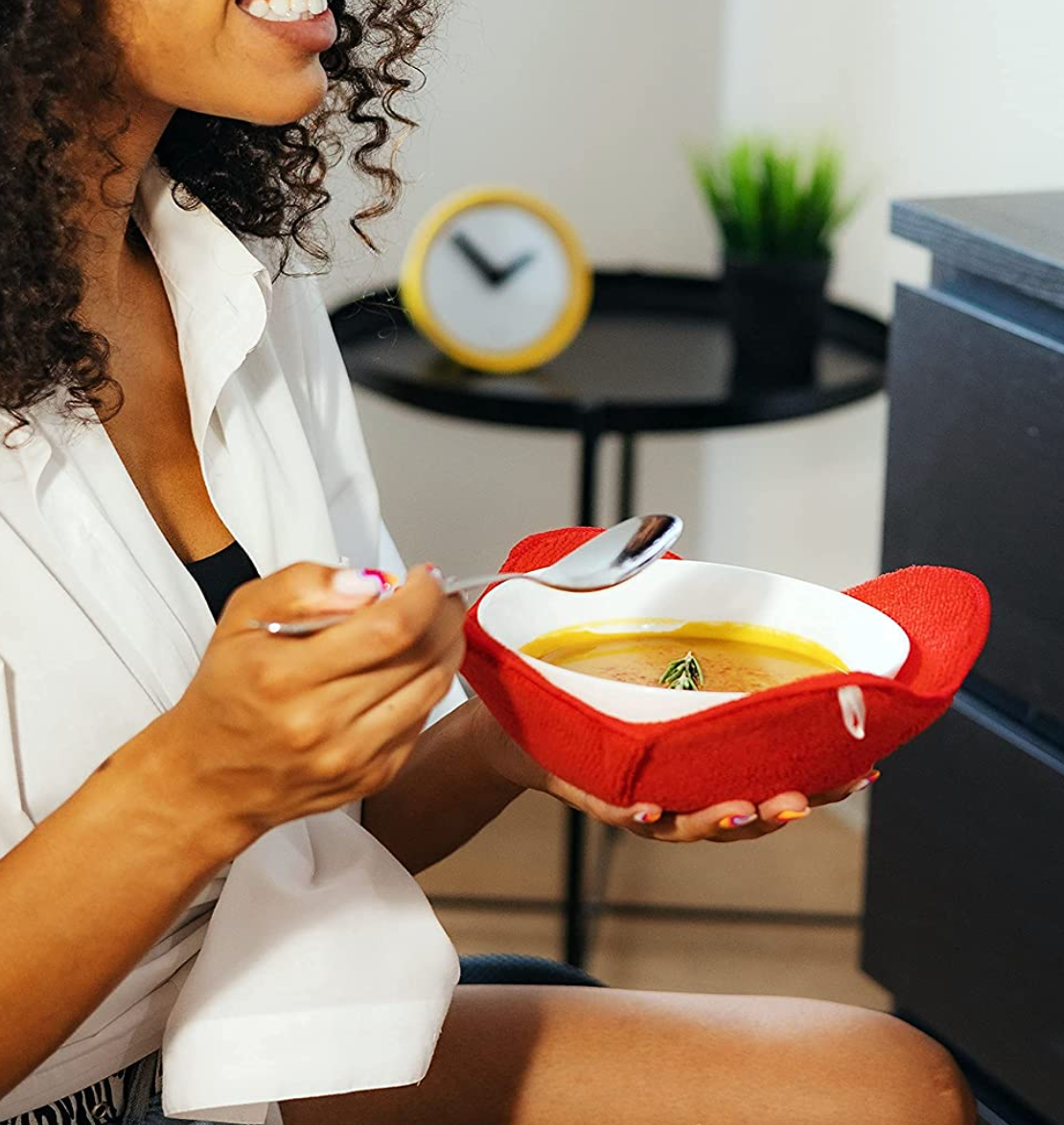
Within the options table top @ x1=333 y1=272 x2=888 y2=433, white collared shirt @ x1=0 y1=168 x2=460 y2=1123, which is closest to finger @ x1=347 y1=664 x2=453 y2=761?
white collared shirt @ x1=0 y1=168 x2=460 y2=1123

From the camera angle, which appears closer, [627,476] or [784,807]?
[784,807]


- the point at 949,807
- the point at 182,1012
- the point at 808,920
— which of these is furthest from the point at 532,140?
the point at 182,1012

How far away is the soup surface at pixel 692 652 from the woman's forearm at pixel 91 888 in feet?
0.66

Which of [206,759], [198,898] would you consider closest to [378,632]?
[206,759]

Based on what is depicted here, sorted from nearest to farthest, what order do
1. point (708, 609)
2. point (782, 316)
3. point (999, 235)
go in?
1. point (708, 609)
2. point (999, 235)
3. point (782, 316)

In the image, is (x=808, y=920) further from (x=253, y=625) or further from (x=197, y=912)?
(x=253, y=625)

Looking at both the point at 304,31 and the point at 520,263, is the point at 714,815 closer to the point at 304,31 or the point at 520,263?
the point at 304,31

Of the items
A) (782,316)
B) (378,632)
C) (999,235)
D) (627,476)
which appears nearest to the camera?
(378,632)

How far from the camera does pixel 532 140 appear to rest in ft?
8.04

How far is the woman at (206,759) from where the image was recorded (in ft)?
2.51

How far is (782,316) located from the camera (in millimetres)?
1862

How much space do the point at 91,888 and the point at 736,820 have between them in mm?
289

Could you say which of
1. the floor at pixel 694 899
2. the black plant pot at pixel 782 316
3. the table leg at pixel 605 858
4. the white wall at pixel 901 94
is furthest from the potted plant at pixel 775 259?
the floor at pixel 694 899

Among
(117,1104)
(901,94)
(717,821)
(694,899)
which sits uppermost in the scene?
(901,94)
